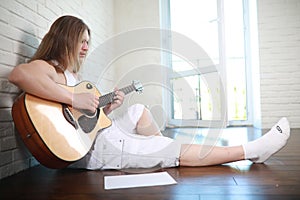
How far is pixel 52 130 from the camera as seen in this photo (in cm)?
99

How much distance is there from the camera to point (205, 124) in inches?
72.7

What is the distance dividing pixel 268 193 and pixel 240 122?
8.87 ft

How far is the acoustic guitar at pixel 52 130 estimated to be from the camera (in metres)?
0.97

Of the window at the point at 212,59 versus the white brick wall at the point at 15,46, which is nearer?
the white brick wall at the point at 15,46

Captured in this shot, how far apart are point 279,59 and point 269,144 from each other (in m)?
2.07

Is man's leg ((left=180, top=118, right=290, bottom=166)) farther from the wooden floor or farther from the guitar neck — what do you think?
the guitar neck

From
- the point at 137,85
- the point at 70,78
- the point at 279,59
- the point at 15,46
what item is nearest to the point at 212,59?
the point at 279,59

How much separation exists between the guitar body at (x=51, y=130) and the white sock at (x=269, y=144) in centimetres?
64

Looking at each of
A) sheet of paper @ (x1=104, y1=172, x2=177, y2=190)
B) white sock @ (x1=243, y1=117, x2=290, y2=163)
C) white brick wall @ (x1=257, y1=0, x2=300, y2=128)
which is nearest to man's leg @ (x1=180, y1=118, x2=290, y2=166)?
white sock @ (x1=243, y1=117, x2=290, y2=163)

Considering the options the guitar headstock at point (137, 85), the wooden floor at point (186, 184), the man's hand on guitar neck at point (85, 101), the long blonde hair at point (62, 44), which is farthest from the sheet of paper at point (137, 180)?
the long blonde hair at point (62, 44)

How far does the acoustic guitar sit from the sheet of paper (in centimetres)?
16

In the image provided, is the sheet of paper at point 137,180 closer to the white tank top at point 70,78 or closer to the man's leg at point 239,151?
the man's leg at point 239,151

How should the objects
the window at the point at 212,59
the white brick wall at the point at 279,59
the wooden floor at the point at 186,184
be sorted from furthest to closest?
the white brick wall at the point at 279,59 → the window at the point at 212,59 → the wooden floor at the point at 186,184

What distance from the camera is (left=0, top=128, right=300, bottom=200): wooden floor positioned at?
813mm
